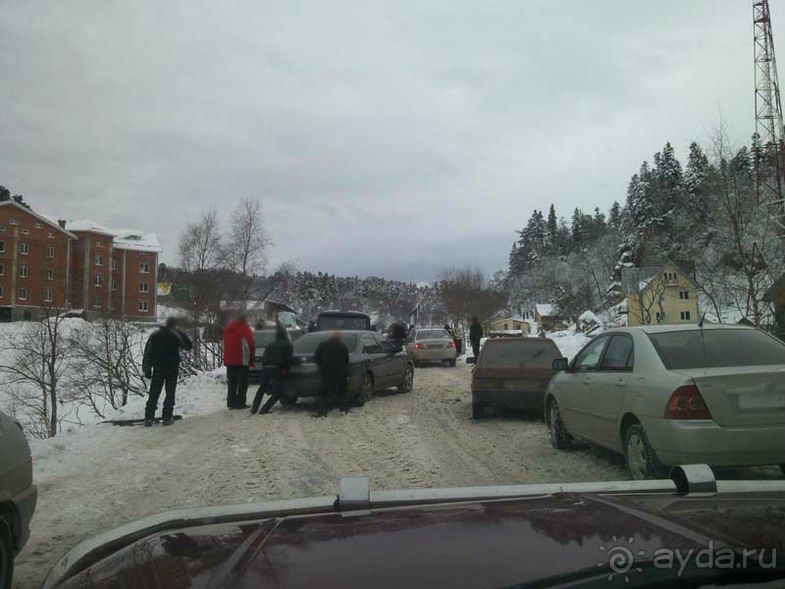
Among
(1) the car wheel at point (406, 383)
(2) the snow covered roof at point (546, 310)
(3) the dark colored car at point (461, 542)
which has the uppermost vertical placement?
(2) the snow covered roof at point (546, 310)

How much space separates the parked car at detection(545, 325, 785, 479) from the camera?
5.18 meters

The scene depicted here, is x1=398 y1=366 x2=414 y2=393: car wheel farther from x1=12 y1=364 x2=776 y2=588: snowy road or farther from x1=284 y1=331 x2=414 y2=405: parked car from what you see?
x1=12 y1=364 x2=776 y2=588: snowy road

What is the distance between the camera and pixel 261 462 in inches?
304

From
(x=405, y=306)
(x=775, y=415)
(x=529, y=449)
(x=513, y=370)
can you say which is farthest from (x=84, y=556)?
(x=405, y=306)

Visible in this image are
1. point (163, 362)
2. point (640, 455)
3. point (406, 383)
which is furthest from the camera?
point (406, 383)

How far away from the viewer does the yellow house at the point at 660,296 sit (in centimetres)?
3412

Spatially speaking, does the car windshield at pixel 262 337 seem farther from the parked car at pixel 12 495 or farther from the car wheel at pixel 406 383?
the parked car at pixel 12 495

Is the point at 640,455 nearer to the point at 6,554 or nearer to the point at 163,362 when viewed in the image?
the point at 6,554

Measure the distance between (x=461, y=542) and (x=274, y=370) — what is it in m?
10.3

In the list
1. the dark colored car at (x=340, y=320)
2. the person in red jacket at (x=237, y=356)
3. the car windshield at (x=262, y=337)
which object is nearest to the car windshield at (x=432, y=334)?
the dark colored car at (x=340, y=320)

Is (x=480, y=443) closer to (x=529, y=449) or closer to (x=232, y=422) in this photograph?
(x=529, y=449)

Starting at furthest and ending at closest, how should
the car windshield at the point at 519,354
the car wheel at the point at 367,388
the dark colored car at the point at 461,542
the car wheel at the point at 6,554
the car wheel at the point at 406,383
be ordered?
the car wheel at the point at 406,383 < the car wheel at the point at 367,388 < the car windshield at the point at 519,354 < the car wheel at the point at 6,554 < the dark colored car at the point at 461,542

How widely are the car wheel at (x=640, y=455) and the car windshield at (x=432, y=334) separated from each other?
18.0 metres

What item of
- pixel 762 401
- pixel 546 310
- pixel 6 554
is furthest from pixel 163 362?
pixel 546 310
